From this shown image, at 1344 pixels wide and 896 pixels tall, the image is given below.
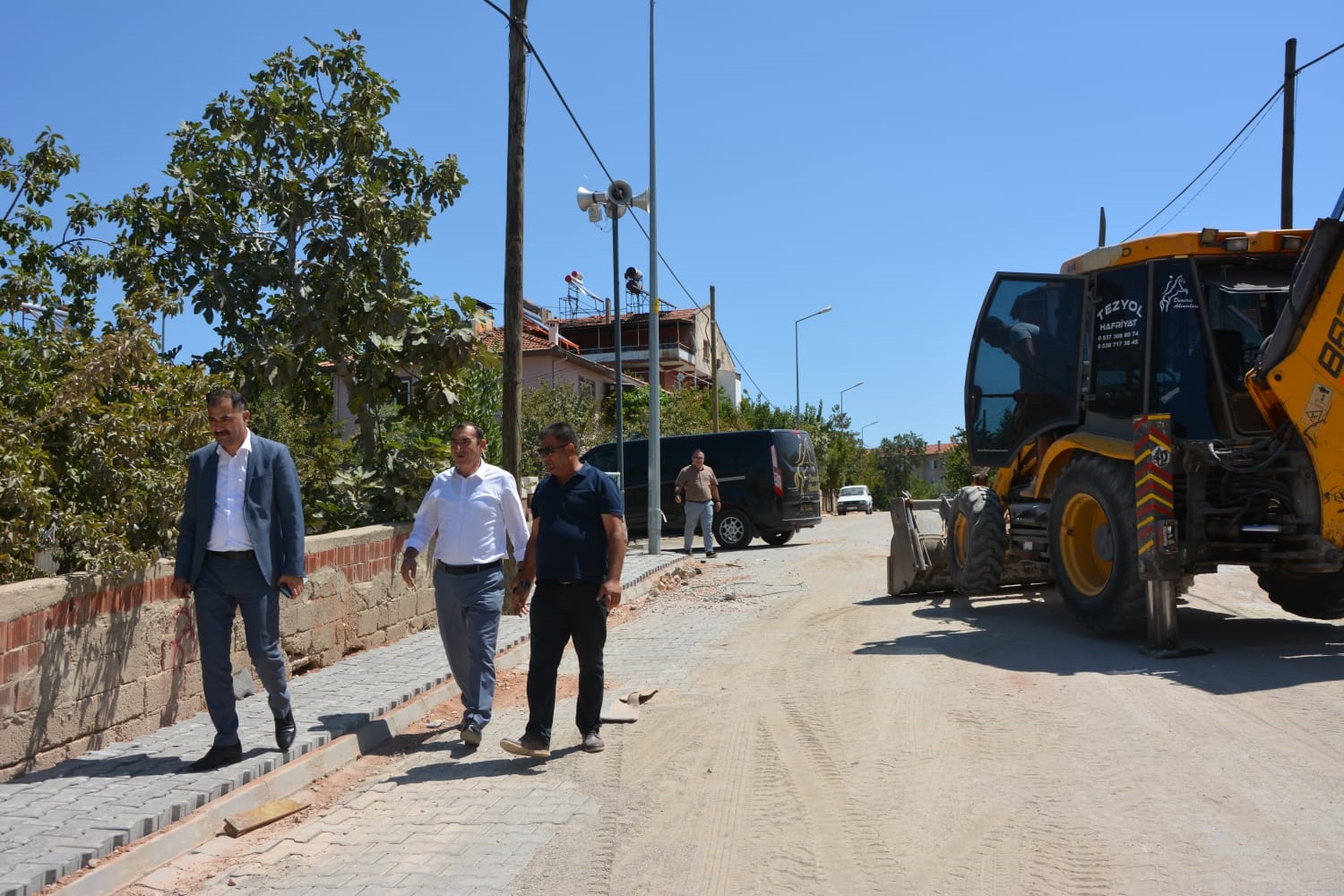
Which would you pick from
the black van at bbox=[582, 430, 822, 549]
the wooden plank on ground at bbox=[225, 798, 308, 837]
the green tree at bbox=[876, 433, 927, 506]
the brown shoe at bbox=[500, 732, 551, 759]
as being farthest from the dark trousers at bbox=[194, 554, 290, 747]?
the green tree at bbox=[876, 433, 927, 506]

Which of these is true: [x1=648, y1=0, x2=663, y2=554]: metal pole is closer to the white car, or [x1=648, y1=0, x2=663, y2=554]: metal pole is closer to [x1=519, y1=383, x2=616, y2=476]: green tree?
[x1=519, y1=383, x2=616, y2=476]: green tree

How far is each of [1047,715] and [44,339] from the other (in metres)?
6.31

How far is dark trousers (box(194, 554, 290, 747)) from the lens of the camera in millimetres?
5938

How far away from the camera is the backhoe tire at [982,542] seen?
11078 mm

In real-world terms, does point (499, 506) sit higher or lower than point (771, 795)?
higher

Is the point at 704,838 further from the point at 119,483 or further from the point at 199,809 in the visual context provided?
the point at 119,483

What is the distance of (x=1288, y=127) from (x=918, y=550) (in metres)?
13.5

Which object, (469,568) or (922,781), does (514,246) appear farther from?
(922,781)

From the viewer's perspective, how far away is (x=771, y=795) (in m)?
5.46

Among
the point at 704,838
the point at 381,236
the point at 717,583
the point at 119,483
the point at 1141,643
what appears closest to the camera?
the point at 704,838

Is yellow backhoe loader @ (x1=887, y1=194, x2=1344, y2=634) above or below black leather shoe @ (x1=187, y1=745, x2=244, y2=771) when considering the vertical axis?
above

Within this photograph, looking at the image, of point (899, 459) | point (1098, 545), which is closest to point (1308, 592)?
point (1098, 545)

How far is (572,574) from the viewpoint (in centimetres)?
641

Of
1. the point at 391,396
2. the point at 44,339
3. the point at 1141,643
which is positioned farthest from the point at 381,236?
the point at 1141,643
